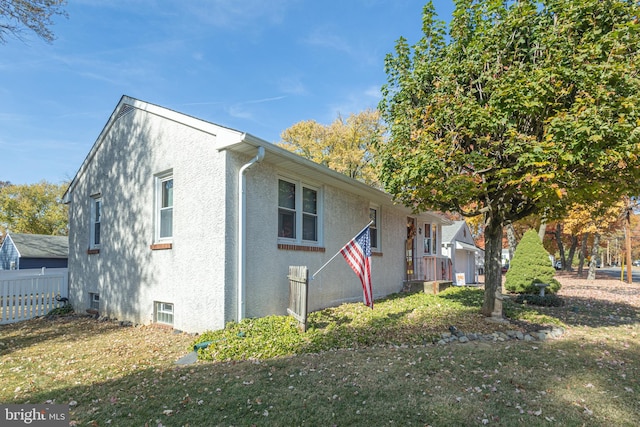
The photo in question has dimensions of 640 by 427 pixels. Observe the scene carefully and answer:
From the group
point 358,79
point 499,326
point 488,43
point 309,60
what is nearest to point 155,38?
point 309,60

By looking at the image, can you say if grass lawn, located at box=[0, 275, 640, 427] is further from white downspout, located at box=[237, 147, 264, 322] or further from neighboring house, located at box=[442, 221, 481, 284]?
neighboring house, located at box=[442, 221, 481, 284]

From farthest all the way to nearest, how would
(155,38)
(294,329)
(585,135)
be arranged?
(155,38) → (294,329) → (585,135)

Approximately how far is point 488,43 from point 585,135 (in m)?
2.58

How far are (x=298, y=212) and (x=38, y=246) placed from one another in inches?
1150

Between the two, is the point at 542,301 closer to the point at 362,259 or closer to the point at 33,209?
the point at 362,259

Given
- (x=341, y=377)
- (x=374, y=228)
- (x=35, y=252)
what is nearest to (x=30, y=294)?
(x=341, y=377)

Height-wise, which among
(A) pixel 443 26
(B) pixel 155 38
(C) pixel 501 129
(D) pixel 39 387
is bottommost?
(D) pixel 39 387

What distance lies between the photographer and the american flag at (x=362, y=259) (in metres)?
7.25

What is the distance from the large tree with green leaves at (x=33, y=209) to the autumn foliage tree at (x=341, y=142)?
2553 cm

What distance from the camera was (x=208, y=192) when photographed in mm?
7078

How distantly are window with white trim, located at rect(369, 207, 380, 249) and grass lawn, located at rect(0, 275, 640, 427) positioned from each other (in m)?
4.56

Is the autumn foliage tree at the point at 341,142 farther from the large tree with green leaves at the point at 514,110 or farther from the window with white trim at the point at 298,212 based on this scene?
the large tree with green leaves at the point at 514,110

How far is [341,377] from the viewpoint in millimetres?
4555

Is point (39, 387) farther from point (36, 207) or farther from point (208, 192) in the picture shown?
point (36, 207)
